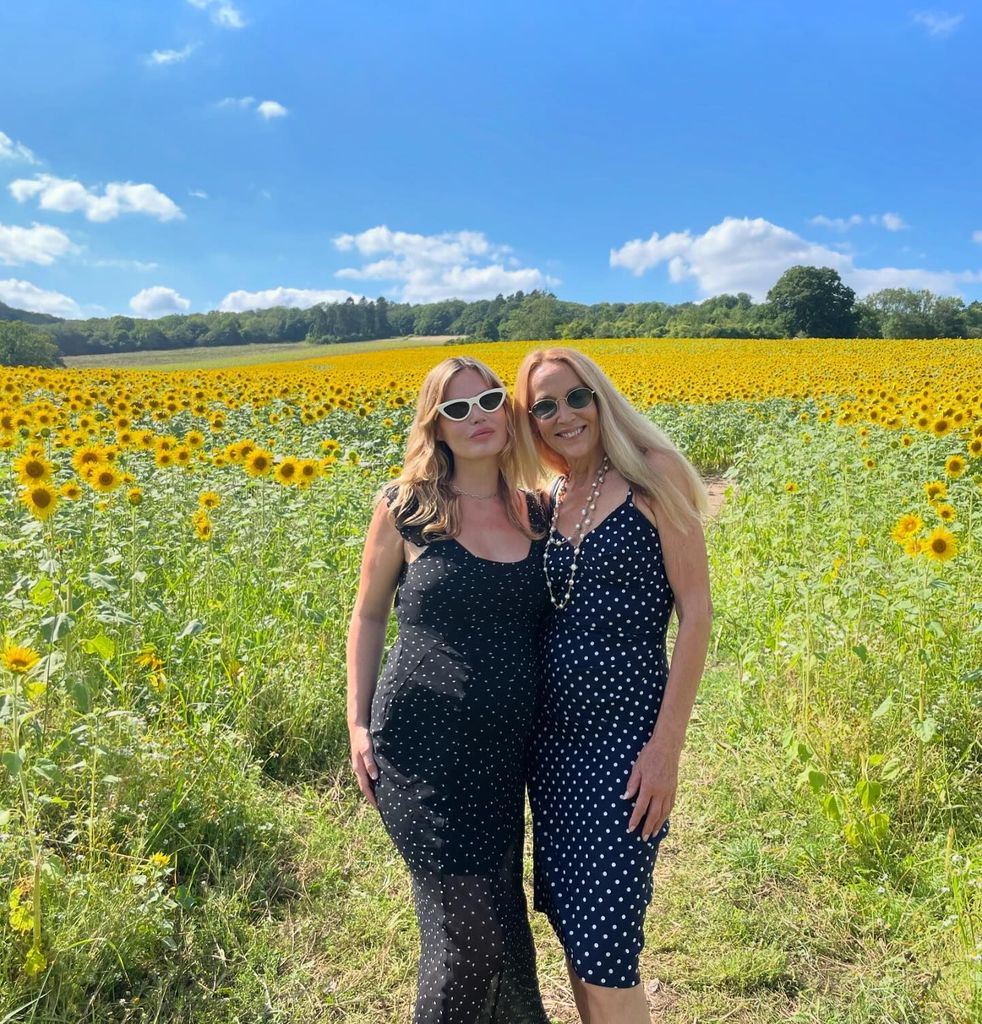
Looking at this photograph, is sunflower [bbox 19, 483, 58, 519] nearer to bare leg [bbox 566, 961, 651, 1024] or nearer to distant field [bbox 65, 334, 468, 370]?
bare leg [bbox 566, 961, 651, 1024]

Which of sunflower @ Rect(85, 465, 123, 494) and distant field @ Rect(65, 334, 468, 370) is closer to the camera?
sunflower @ Rect(85, 465, 123, 494)

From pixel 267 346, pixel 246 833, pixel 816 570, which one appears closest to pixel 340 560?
pixel 246 833

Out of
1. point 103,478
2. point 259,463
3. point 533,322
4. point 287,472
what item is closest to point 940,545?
point 287,472

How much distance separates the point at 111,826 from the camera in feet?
8.08

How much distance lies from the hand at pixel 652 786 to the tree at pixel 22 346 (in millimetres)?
28372

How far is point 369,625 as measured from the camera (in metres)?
2.21

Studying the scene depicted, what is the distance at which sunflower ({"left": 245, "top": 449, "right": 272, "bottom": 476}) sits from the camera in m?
4.33

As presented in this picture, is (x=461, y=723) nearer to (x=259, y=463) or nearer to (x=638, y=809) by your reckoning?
(x=638, y=809)

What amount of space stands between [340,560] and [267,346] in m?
52.4

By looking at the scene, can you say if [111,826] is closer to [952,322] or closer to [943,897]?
[943,897]

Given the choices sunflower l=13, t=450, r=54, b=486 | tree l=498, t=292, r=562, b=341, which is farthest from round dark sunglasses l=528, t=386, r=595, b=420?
tree l=498, t=292, r=562, b=341

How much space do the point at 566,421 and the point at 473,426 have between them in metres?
0.25

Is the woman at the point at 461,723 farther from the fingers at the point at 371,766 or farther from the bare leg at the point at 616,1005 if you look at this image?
the bare leg at the point at 616,1005

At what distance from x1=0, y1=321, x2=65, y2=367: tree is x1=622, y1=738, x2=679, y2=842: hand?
93.1 feet
